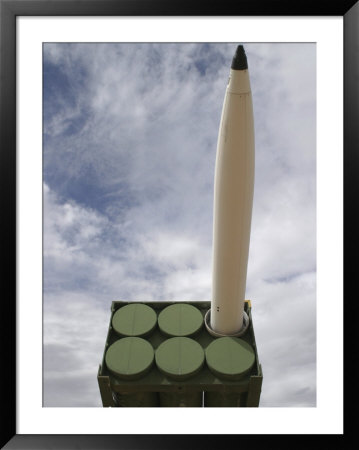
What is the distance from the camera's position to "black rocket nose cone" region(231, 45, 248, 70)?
9984 millimetres

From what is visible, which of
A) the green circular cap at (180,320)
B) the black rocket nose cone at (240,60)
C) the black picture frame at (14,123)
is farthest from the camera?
the green circular cap at (180,320)

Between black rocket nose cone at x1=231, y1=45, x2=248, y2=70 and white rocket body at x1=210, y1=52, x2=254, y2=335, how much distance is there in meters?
0.09

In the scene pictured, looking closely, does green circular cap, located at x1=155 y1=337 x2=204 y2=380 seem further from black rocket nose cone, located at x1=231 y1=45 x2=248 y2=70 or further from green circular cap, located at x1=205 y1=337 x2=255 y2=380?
black rocket nose cone, located at x1=231 y1=45 x2=248 y2=70

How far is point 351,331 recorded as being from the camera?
8.16m

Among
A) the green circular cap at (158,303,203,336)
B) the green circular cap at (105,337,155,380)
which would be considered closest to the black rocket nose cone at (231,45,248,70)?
the green circular cap at (158,303,203,336)

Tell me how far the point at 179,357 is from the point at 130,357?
1091 millimetres

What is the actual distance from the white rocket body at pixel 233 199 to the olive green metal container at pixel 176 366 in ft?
2.72

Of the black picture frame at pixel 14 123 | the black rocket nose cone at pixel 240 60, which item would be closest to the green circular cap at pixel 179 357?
the black picture frame at pixel 14 123

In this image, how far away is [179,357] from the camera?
1223 cm

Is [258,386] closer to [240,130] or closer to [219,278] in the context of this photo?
[219,278]

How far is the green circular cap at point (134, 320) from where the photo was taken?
13.0 metres

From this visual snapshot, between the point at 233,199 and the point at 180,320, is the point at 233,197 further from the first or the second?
the point at 180,320

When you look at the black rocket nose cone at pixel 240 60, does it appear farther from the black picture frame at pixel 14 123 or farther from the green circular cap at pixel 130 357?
the green circular cap at pixel 130 357

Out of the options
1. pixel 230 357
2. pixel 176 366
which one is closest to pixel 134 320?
pixel 176 366
